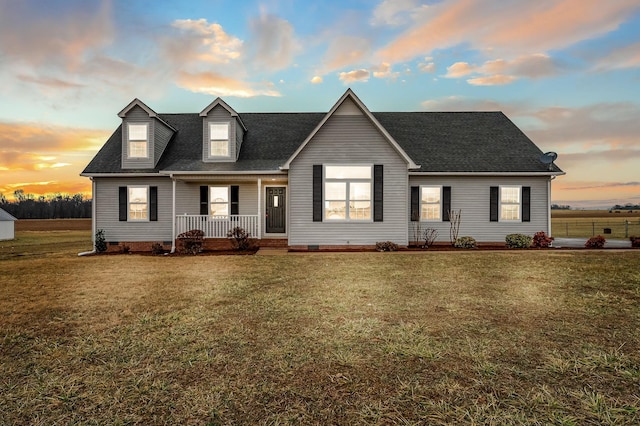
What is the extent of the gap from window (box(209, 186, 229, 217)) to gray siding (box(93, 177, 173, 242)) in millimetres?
2081

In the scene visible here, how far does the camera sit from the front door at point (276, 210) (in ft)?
52.1

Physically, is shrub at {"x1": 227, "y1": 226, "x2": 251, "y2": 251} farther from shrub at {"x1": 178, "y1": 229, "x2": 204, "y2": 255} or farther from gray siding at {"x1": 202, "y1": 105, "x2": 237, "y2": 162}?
gray siding at {"x1": 202, "y1": 105, "x2": 237, "y2": 162}

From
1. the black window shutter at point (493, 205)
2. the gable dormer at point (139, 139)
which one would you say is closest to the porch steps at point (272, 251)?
the gable dormer at point (139, 139)

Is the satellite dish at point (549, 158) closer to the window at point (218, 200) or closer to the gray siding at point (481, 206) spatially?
the gray siding at point (481, 206)

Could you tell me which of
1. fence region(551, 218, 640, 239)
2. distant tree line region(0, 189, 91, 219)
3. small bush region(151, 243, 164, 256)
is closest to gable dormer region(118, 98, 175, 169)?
small bush region(151, 243, 164, 256)

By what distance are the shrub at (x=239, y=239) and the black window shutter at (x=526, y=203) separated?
43.7ft

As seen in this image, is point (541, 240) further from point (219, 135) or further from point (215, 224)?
point (219, 135)

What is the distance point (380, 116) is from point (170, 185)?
12418 millimetres

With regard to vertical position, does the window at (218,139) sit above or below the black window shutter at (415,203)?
above

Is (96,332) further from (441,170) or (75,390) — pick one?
(441,170)

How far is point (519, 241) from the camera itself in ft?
47.1

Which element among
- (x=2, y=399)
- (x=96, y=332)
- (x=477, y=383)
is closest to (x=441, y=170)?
(x=477, y=383)

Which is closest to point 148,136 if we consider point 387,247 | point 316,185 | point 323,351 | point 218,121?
point 218,121

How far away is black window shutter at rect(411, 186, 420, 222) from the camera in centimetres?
1517
